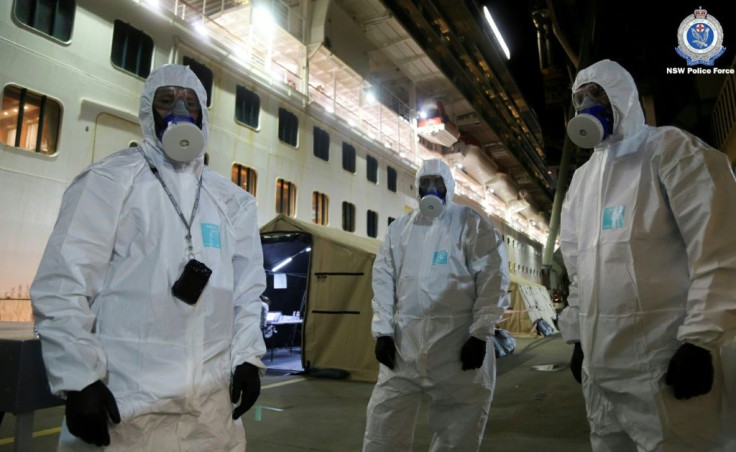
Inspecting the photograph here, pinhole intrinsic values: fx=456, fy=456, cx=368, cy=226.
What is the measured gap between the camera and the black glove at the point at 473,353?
8.24 ft

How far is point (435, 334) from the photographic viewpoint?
104 inches

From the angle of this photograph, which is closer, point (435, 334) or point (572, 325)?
point (572, 325)

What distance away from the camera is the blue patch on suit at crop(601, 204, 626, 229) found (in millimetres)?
1811

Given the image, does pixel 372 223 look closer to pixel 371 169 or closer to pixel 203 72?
pixel 371 169

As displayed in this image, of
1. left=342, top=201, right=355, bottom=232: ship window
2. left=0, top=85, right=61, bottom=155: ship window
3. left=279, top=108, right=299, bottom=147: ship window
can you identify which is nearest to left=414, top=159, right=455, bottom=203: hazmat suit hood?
left=0, top=85, right=61, bottom=155: ship window

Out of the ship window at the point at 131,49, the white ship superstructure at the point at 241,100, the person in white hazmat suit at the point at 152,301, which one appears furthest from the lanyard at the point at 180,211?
the ship window at the point at 131,49

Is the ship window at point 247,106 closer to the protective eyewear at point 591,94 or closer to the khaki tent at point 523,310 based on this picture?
the khaki tent at point 523,310

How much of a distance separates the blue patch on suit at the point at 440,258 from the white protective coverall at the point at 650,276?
91 centimetres

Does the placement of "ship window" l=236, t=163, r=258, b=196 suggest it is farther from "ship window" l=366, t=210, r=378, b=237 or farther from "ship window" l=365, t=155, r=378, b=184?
"ship window" l=366, t=210, r=378, b=237

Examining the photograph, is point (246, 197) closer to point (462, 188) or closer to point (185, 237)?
point (185, 237)

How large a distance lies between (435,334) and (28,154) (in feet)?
28.0

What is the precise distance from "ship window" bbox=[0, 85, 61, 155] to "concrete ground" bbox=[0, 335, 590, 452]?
5452 mm

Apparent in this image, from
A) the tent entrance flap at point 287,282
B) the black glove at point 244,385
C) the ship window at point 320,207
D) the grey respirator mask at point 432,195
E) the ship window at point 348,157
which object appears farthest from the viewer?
the ship window at point 348,157

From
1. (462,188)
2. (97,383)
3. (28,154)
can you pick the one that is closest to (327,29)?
(28,154)
